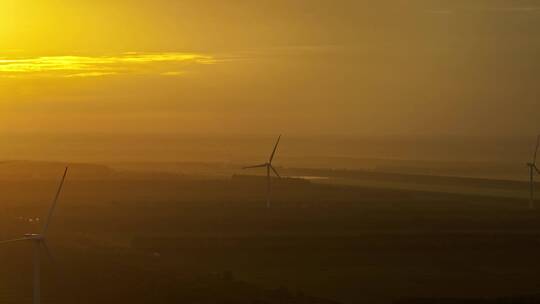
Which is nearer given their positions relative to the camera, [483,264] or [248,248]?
[483,264]

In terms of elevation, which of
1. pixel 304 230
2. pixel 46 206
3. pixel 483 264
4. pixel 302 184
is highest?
pixel 302 184

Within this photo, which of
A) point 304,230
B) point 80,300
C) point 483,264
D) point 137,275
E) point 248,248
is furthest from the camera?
point 304,230

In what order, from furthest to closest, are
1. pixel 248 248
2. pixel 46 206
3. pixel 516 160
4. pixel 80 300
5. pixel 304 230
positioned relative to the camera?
pixel 516 160 < pixel 46 206 < pixel 304 230 < pixel 248 248 < pixel 80 300

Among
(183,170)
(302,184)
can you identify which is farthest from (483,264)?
(183,170)

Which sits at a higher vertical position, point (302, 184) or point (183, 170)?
point (183, 170)

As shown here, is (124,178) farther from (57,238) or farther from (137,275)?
(137,275)

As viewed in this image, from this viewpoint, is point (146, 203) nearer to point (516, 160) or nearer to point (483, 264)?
point (483, 264)
